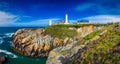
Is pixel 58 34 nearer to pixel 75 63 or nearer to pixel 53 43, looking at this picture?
pixel 53 43

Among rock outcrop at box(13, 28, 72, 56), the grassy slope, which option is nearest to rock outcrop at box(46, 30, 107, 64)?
the grassy slope

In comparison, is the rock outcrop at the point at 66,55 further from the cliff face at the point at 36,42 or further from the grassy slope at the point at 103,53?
the cliff face at the point at 36,42

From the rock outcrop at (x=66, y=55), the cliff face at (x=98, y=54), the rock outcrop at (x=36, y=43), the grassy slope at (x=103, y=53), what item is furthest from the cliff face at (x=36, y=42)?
the grassy slope at (x=103, y=53)

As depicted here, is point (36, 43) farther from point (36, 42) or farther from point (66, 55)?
point (66, 55)

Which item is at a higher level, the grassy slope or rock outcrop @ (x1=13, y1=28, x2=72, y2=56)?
the grassy slope

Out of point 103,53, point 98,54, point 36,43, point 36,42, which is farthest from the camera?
point 36,42

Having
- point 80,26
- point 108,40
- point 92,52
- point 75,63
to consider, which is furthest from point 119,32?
point 80,26

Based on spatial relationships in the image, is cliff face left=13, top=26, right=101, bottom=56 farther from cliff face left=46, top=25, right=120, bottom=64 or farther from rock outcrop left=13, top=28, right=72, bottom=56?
cliff face left=46, top=25, right=120, bottom=64

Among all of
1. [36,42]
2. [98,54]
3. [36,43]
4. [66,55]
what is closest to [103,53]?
[98,54]

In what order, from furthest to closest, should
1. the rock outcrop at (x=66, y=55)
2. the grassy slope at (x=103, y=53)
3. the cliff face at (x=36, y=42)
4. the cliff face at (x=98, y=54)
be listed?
1. the cliff face at (x=36, y=42)
2. the rock outcrop at (x=66, y=55)
3. the cliff face at (x=98, y=54)
4. the grassy slope at (x=103, y=53)

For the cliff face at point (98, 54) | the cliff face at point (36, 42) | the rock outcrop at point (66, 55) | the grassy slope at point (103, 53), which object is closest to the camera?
the grassy slope at point (103, 53)

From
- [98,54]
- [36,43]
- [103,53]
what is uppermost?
[103,53]

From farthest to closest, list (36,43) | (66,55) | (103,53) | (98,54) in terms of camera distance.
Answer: (36,43) → (66,55) → (98,54) → (103,53)

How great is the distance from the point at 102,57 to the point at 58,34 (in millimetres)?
73186
